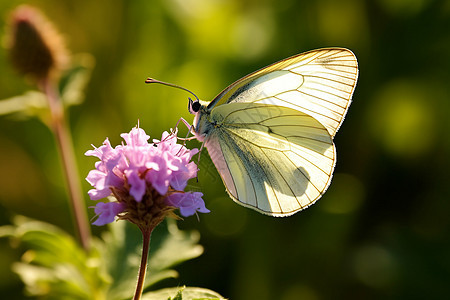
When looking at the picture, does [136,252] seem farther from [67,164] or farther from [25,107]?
[25,107]

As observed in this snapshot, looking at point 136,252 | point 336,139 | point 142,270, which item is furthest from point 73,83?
point 336,139

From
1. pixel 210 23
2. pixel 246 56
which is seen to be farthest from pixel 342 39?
pixel 210 23

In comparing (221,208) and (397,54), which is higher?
(397,54)

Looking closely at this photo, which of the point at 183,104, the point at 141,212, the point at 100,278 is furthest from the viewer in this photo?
the point at 183,104

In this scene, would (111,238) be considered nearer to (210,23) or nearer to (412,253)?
(412,253)

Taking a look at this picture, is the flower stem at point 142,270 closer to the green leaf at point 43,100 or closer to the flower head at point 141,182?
the flower head at point 141,182

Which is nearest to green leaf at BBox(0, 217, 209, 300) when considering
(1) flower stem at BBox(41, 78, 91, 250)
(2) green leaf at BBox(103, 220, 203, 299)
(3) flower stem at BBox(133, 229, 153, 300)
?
(2) green leaf at BBox(103, 220, 203, 299)

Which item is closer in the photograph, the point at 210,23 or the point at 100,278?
the point at 100,278
